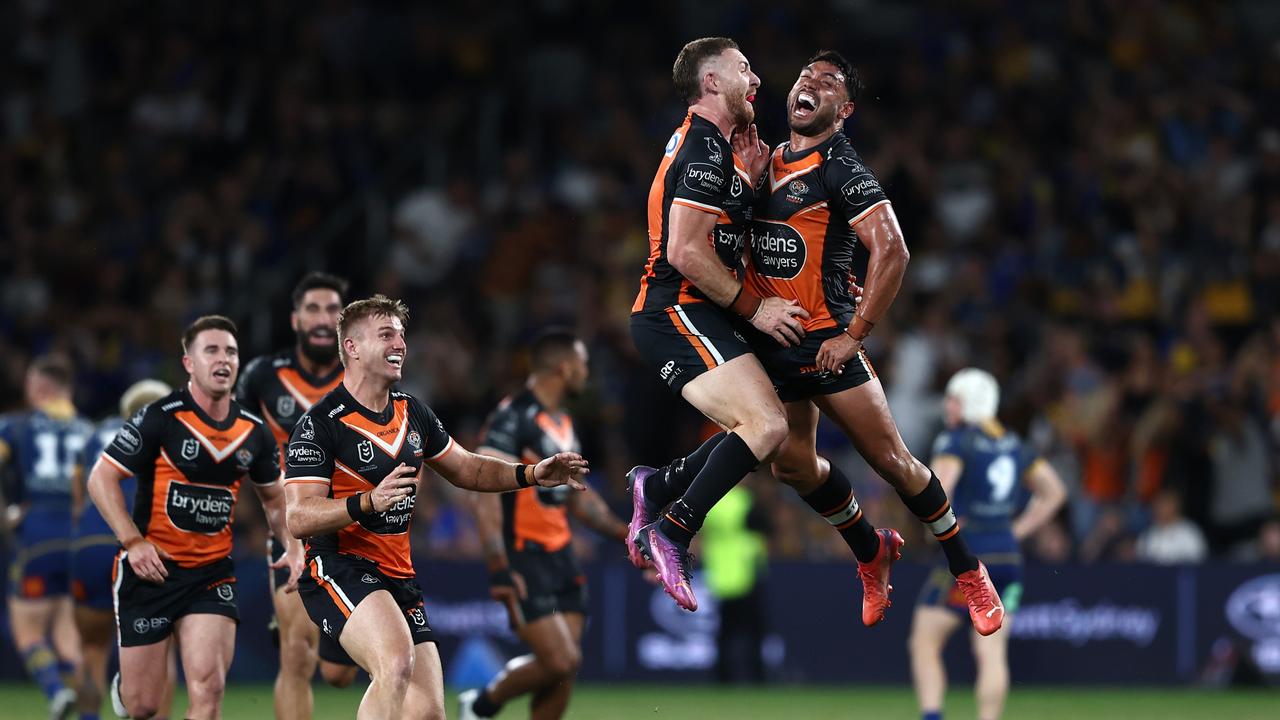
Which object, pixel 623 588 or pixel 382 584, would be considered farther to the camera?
pixel 623 588

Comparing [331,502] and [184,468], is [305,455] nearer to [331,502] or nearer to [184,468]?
[331,502]

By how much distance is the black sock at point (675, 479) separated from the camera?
8719 millimetres

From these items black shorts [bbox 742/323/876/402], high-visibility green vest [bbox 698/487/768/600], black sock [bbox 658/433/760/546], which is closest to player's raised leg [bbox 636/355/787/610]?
black sock [bbox 658/433/760/546]

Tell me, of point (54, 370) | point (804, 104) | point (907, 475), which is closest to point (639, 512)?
point (907, 475)

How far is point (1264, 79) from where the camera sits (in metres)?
20.7

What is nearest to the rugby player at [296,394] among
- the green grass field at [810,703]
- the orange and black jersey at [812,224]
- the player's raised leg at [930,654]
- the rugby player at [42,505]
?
the orange and black jersey at [812,224]

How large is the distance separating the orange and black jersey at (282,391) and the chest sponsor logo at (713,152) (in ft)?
10.8

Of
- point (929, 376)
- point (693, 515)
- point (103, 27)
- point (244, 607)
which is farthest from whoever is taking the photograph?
point (103, 27)

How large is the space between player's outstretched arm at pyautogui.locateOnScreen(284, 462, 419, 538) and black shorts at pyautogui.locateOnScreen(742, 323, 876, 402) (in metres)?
1.78

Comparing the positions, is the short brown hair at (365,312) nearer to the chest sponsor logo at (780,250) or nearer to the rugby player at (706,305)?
the rugby player at (706,305)

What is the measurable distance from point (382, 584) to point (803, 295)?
8.10 ft

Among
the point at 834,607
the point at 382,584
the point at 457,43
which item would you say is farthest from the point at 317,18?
the point at 382,584

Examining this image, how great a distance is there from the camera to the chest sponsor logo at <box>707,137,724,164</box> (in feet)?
26.8

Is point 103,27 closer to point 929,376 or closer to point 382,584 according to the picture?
point 929,376
